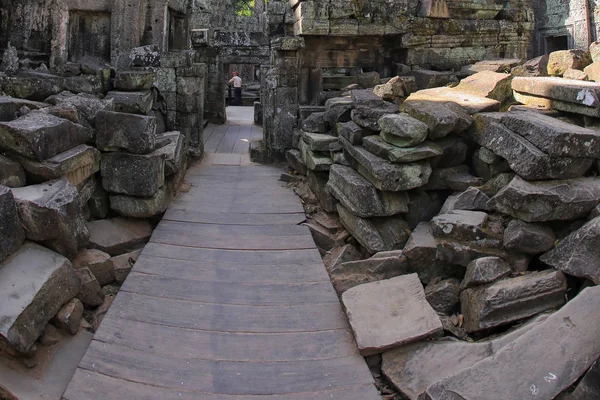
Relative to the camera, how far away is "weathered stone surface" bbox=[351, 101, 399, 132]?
598cm

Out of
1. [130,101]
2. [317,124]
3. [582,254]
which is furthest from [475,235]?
[130,101]

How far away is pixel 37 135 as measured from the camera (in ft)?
15.1

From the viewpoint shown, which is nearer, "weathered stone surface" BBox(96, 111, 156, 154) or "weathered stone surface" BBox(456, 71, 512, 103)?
"weathered stone surface" BBox(96, 111, 156, 154)

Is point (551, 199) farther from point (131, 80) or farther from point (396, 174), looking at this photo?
point (131, 80)

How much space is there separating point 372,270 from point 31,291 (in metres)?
2.62

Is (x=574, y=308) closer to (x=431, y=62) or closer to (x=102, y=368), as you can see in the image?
(x=102, y=368)

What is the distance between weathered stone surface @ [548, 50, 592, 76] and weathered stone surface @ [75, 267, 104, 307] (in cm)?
535

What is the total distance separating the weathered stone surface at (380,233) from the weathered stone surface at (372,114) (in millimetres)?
1053

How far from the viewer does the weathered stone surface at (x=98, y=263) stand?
4.87m

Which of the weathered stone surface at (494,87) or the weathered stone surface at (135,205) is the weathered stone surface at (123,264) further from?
the weathered stone surface at (494,87)

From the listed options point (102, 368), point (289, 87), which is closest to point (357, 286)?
point (102, 368)

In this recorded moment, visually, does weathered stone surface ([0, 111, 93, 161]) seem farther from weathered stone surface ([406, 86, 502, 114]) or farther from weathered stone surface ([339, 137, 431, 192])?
weathered stone surface ([406, 86, 502, 114])

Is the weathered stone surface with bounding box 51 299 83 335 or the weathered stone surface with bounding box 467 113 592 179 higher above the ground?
the weathered stone surface with bounding box 467 113 592 179

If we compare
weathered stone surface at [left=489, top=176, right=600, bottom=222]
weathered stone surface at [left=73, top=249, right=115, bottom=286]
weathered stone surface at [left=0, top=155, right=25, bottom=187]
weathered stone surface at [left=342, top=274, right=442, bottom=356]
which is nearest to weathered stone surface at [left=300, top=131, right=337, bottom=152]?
weathered stone surface at [left=342, top=274, right=442, bottom=356]
